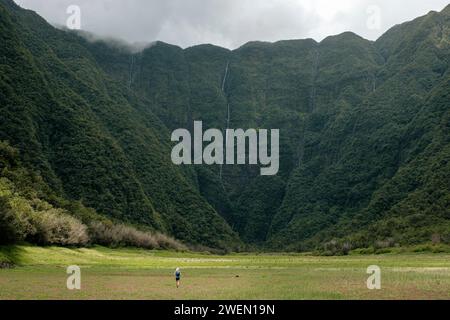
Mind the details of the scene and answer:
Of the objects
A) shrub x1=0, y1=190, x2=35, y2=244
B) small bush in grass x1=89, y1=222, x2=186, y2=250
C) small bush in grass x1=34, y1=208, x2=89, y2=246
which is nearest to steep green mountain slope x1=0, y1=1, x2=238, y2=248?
small bush in grass x1=89, y1=222, x2=186, y2=250

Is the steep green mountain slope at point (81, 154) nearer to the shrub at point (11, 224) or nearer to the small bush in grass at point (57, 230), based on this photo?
the small bush in grass at point (57, 230)

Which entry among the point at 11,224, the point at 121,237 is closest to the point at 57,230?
the point at 11,224

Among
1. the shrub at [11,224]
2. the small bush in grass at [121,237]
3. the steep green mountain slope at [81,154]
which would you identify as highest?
the steep green mountain slope at [81,154]

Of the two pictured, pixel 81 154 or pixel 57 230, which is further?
pixel 81 154

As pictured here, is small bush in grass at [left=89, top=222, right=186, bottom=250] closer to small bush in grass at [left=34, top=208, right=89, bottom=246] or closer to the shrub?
small bush in grass at [left=34, top=208, right=89, bottom=246]

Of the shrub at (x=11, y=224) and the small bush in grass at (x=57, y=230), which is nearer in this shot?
the shrub at (x=11, y=224)

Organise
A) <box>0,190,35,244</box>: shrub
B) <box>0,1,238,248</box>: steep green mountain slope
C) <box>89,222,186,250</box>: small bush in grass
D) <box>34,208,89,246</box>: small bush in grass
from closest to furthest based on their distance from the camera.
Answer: <box>0,190,35,244</box>: shrub
<box>34,208,89,246</box>: small bush in grass
<box>89,222,186,250</box>: small bush in grass
<box>0,1,238,248</box>: steep green mountain slope

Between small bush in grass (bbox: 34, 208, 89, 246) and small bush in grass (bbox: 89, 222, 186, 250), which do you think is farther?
small bush in grass (bbox: 89, 222, 186, 250)

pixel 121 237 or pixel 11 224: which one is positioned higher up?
pixel 11 224

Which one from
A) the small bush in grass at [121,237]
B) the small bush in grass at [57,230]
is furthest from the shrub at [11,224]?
the small bush in grass at [121,237]

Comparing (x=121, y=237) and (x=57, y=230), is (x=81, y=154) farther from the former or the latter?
(x=57, y=230)

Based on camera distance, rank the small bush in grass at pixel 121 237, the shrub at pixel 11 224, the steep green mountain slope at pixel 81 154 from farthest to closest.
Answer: the steep green mountain slope at pixel 81 154 → the small bush in grass at pixel 121 237 → the shrub at pixel 11 224

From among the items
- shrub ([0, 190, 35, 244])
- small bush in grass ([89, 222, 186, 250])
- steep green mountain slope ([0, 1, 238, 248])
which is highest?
steep green mountain slope ([0, 1, 238, 248])
